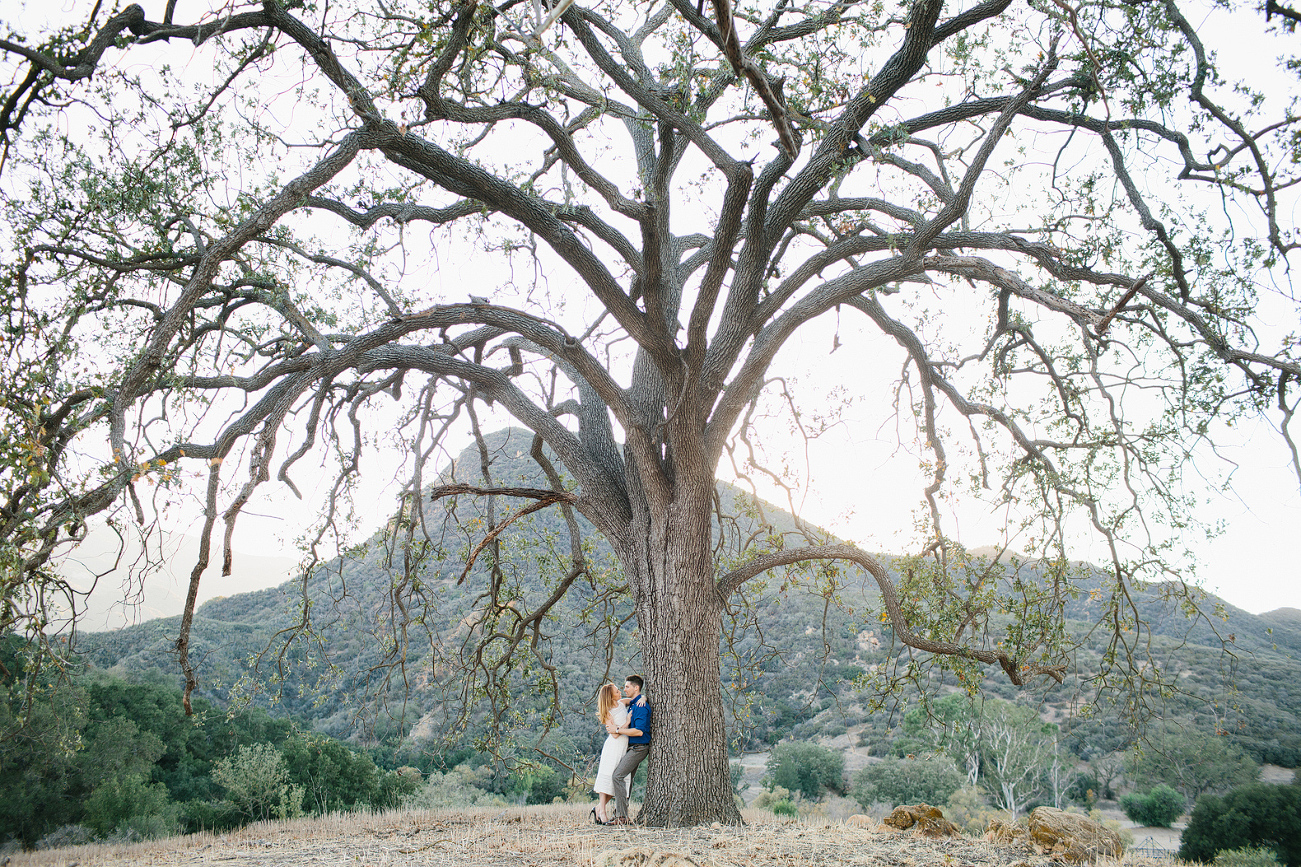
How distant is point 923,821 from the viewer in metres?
A: 6.34

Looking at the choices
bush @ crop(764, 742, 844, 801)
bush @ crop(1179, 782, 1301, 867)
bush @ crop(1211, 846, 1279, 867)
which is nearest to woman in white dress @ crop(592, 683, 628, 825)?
bush @ crop(1211, 846, 1279, 867)

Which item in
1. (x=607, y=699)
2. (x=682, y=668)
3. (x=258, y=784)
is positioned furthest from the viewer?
(x=258, y=784)

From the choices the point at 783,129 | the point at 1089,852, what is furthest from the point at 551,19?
the point at 1089,852

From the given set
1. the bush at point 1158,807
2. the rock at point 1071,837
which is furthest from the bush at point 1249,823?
the rock at point 1071,837

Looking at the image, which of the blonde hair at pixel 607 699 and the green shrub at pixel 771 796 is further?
the green shrub at pixel 771 796

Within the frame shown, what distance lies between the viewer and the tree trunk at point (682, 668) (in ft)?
19.5

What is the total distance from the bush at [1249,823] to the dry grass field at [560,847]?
13368 mm

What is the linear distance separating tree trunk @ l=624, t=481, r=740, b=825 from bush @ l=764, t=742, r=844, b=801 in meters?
19.3

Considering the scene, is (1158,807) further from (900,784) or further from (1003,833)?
(1003,833)

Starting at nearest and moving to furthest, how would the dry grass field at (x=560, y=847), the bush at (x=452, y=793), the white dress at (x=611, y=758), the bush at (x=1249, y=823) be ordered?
the dry grass field at (x=560, y=847) < the white dress at (x=611, y=758) < the bush at (x=1249, y=823) < the bush at (x=452, y=793)

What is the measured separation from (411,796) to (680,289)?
15159 millimetres

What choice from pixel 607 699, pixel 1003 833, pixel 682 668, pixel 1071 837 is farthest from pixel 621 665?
pixel 1071 837

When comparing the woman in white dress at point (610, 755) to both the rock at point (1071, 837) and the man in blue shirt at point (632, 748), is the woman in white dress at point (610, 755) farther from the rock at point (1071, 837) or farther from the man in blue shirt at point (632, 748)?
the rock at point (1071, 837)

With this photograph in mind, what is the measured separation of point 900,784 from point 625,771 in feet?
67.6
